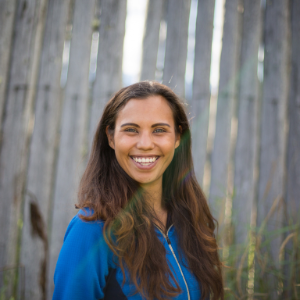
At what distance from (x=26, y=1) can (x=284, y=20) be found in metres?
2.70

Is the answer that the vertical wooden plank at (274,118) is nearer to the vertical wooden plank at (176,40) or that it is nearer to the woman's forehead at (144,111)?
the vertical wooden plank at (176,40)

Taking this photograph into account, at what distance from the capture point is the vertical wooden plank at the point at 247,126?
8.94ft

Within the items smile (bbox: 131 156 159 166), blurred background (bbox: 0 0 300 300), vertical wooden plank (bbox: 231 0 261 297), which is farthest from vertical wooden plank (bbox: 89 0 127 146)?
vertical wooden plank (bbox: 231 0 261 297)

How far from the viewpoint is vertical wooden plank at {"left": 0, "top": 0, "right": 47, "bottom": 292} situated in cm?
258

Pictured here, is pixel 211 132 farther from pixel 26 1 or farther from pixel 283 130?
pixel 26 1

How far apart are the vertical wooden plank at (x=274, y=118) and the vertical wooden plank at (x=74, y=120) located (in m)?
1.87

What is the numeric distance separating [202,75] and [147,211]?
1.68 m

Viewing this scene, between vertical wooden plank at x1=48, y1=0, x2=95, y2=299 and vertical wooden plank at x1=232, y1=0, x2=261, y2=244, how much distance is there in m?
1.60

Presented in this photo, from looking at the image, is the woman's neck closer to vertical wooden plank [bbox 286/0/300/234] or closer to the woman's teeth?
the woman's teeth

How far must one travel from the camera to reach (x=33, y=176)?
2.62 metres

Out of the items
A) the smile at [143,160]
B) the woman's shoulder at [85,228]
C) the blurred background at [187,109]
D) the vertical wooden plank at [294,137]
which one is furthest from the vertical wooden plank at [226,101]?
the woman's shoulder at [85,228]

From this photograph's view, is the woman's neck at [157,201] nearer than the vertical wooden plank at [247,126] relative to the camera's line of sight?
Yes

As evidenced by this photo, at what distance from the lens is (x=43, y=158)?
8.63 feet

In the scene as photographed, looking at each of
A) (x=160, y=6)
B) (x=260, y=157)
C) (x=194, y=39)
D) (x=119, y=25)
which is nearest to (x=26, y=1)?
(x=119, y=25)
